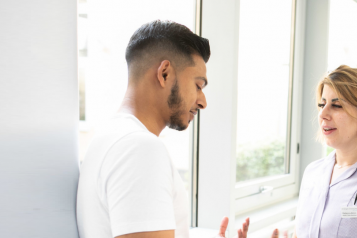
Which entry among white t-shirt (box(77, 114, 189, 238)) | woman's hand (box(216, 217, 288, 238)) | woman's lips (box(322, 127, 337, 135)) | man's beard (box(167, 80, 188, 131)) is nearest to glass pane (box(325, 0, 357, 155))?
woman's lips (box(322, 127, 337, 135))

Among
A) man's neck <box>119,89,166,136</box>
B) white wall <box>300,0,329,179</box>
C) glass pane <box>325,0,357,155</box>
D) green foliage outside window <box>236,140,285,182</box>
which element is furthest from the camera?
glass pane <box>325,0,357,155</box>

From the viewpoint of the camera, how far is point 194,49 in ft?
3.45

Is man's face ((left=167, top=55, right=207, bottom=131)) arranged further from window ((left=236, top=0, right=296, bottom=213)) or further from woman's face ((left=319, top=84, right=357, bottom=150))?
window ((left=236, top=0, right=296, bottom=213))

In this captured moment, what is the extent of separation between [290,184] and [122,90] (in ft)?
5.77

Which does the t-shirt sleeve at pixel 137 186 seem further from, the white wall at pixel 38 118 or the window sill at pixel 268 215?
the window sill at pixel 268 215

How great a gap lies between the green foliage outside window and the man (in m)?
1.05

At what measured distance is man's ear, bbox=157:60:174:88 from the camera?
947mm

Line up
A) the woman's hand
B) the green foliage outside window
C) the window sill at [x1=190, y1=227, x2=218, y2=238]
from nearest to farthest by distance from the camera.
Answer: the woman's hand < the window sill at [x1=190, y1=227, x2=218, y2=238] < the green foliage outside window

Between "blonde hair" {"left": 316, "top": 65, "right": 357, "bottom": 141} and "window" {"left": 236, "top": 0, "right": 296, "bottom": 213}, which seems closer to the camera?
"blonde hair" {"left": 316, "top": 65, "right": 357, "bottom": 141}

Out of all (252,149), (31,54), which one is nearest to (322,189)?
(252,149)

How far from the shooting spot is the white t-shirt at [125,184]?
67 cm

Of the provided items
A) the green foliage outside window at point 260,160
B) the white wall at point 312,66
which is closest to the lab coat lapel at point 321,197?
the green foliage outside window at point 260,160

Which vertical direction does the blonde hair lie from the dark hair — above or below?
below

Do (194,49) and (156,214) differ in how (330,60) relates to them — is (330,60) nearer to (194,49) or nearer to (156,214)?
(194,49)
